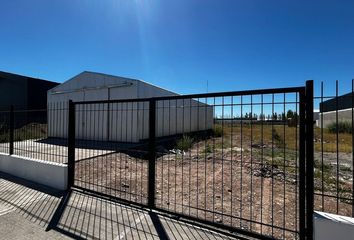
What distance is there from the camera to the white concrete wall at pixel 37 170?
18.2 ft

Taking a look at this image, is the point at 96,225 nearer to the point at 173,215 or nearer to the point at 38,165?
the point at 173,215

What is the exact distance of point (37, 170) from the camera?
6086 millimetres

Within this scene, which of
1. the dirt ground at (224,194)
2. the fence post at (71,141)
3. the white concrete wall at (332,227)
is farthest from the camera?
the fence post at (71,141)

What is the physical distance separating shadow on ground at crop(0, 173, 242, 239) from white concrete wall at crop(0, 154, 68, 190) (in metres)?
0.41

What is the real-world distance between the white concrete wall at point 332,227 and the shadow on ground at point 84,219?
121 cm

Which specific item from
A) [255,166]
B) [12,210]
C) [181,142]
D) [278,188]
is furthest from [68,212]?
[181,142]

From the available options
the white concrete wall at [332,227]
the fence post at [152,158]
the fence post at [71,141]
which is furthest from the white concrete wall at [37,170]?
the white concrete wall at [332,227]

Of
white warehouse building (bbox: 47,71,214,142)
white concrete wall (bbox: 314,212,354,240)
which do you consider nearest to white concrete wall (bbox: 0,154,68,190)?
white warehouse building (bbox: 47,71,214,142)

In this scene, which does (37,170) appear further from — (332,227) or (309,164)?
(332,227)

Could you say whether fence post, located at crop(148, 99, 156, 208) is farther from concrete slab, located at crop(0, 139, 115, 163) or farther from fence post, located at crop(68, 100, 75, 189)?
concrete slab, located at crop(0, 139, 115, 163)

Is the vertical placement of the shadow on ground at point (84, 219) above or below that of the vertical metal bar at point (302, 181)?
below

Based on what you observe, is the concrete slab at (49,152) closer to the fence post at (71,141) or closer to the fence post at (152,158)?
the fence post at (71,141)

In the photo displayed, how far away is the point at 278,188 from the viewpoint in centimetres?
595

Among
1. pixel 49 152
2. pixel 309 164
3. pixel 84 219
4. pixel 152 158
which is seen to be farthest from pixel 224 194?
pixel 49 152
